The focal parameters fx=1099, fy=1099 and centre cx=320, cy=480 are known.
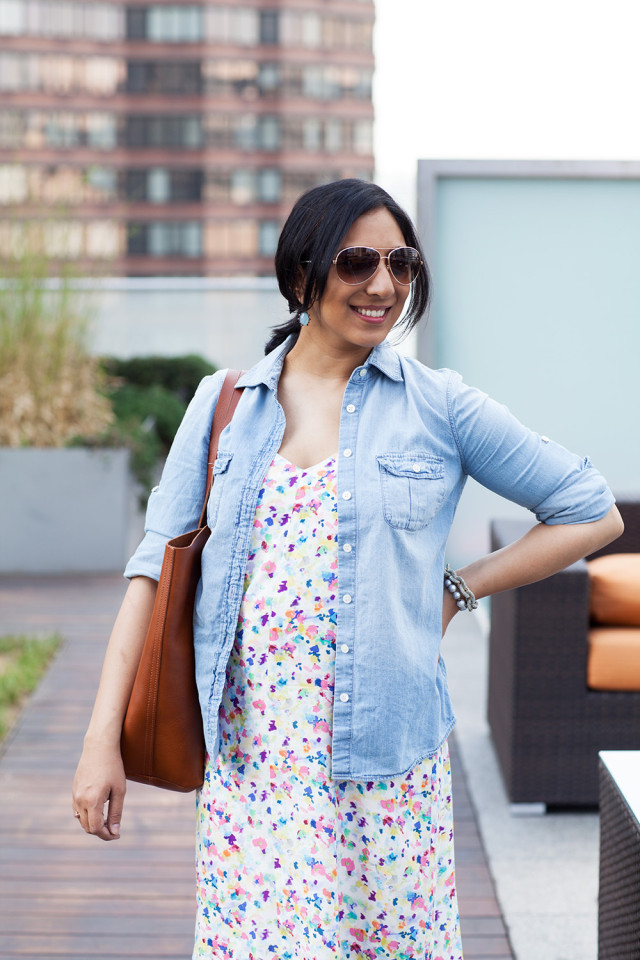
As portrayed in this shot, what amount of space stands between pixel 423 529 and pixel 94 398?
4710 millimetres

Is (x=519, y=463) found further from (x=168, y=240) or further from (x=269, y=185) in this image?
(x=269, y=185)

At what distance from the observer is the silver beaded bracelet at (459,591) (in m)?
1.42

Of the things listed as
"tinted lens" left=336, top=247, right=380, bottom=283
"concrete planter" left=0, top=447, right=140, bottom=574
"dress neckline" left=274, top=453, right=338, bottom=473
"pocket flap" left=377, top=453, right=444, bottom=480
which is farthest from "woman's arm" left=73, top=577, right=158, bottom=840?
"concrete planter" left=0, top=447, right=140, bottom=574

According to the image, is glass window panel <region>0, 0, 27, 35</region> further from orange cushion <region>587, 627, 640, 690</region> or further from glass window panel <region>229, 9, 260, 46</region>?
orange cushion <region>587, 627, 640, 690</region>

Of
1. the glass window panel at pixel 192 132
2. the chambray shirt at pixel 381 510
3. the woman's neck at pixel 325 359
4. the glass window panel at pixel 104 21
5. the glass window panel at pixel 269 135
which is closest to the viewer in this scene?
the chambray shirt at pixel 381 510

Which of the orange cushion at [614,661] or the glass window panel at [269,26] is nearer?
the orange cushion at [614,661]

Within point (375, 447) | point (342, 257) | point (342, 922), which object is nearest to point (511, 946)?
point (342, 922)

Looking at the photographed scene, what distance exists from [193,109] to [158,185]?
6494 millimetres

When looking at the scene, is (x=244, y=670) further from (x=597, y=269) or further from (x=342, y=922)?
(x=597, y=269)

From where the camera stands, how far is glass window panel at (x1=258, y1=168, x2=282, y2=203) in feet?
234

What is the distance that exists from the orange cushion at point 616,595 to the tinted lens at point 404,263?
5.21 feet

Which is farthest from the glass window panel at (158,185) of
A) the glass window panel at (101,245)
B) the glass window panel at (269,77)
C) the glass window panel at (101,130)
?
the glass window panel at (101,245)

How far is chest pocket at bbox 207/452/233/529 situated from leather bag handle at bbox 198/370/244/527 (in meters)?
0.01

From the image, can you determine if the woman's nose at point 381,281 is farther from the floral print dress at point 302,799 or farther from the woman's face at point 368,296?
the floral print dress at point 302,799
